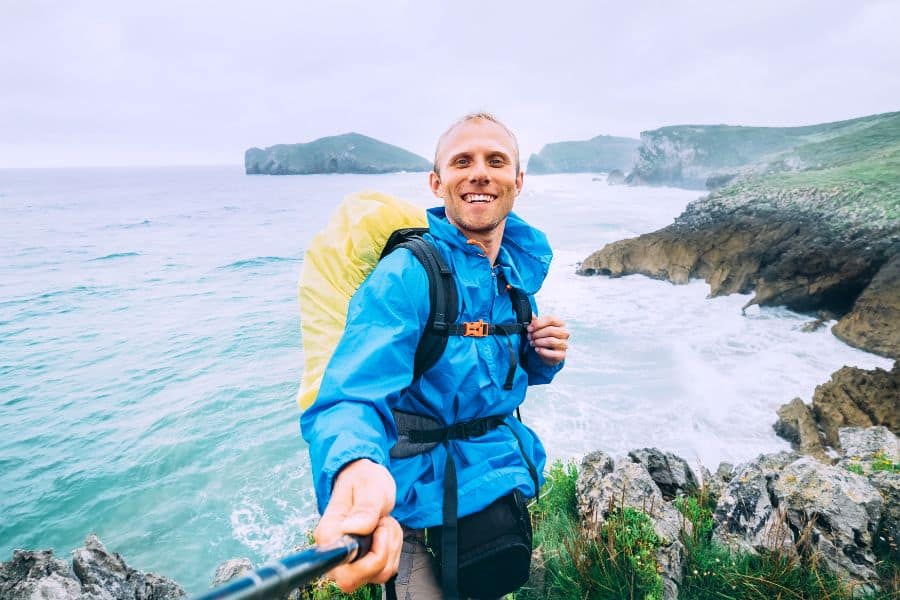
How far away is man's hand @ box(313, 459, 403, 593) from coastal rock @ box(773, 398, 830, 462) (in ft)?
31.3

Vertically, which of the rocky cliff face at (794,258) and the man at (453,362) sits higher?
the man at (453,362)

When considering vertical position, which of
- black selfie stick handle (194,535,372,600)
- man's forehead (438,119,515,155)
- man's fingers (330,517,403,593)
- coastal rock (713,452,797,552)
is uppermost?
man's forehead (438,119,515,155)

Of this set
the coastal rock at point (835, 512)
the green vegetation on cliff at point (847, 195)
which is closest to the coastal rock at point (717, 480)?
the coastal rock at point (835, 512)

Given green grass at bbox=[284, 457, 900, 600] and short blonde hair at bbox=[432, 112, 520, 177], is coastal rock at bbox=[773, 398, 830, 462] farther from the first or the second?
short blonde hair at bbox=[432, 112, 520, 177]

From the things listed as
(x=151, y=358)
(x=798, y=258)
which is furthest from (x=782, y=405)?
(x=151, y=358)

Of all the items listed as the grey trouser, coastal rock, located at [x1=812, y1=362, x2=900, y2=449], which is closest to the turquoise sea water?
coastal rock, located at [x1=812, y1=362, x2=900, y2=449]

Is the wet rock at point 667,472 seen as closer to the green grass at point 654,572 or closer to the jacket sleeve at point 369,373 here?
the green grass at point 654,572

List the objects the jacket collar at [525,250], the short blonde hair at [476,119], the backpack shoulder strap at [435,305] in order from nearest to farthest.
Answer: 1. the backpack shoulder strap at [435,305]
2. the short blonde hair at [476,119]
3. the jacket collar at [525,250]

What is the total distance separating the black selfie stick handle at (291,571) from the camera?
2.47 feet

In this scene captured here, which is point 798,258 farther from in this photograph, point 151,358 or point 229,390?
point 151,358

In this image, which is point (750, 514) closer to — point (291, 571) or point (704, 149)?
point (291, 571)

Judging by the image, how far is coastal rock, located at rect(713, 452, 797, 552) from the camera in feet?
11.4

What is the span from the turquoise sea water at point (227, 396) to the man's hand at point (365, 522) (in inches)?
294

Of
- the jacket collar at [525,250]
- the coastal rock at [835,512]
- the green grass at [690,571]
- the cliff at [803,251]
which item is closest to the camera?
the jacket collar at [525,250]
